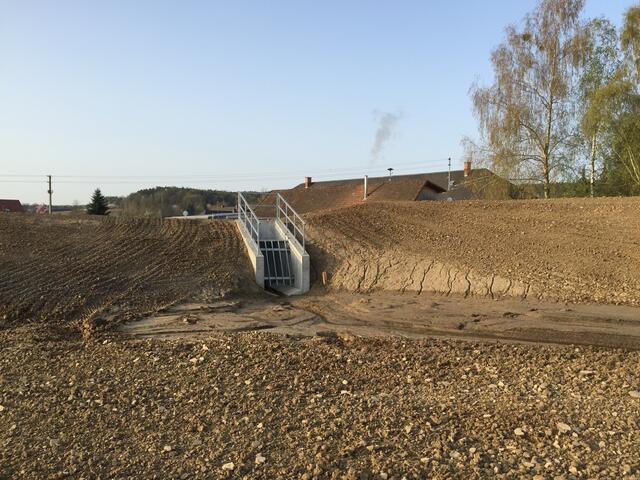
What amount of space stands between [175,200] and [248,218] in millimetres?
74585

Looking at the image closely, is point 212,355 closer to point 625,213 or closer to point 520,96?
point 625,213

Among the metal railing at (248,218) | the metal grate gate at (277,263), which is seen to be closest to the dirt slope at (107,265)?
the metal railing at (248,218)

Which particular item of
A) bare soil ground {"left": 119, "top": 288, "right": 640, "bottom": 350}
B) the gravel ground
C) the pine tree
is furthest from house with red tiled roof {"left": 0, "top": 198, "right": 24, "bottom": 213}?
the gravel ground

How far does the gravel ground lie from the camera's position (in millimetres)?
4207

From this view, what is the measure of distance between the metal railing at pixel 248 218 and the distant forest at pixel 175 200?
52.1 m

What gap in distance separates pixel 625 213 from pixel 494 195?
11.0 meters

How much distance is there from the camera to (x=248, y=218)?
17344 mm

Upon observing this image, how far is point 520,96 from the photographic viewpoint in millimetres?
27000

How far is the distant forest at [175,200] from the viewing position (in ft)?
250

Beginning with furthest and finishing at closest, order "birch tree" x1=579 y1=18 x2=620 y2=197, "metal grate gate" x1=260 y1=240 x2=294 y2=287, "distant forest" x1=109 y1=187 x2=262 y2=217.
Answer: "distant forest" x1=109 y1=187 x2=262 y2=217
"birch tree" x1=579 y1=18 x2=620 y2=197
"metal grate gate" x1=260 y1=240 x2=294 y2=287

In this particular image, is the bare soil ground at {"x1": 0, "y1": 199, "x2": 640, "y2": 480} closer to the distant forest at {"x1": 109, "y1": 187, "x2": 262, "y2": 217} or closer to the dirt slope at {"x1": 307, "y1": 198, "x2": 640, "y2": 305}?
the dirt slope at {"x1": 307, "y1": 198, "x2": 640, "y2": 305}

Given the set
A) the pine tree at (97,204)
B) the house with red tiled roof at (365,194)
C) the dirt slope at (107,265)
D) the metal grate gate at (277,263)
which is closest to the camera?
the dirt slope at (107,265)

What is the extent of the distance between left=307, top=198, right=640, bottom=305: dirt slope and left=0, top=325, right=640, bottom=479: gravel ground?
5045 millimetres

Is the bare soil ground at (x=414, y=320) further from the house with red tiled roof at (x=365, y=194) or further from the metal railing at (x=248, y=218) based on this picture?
the house with red tiled roof at (x=365, y=194)
